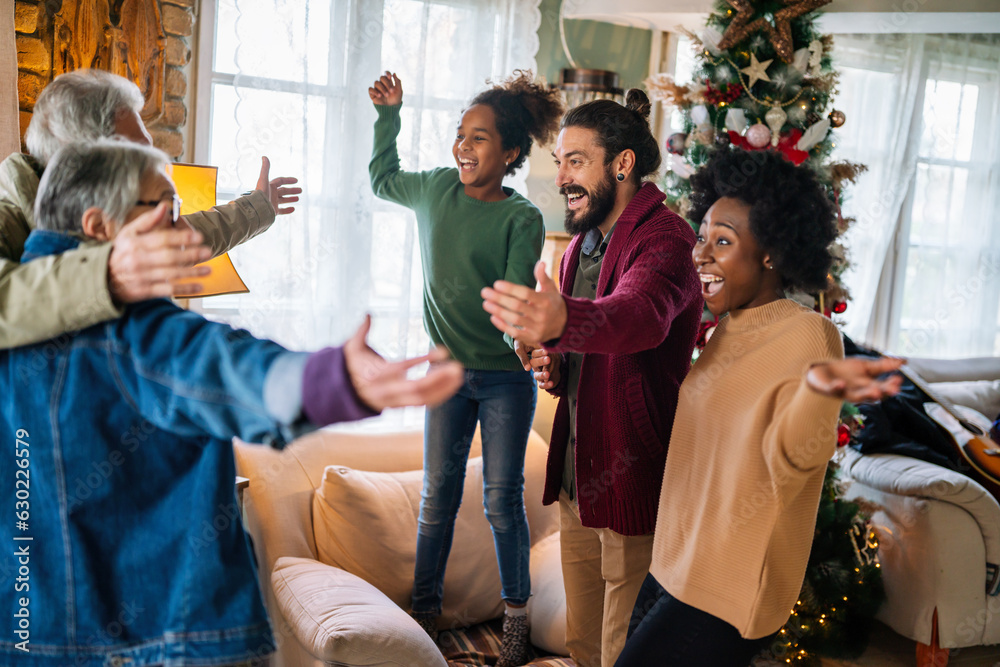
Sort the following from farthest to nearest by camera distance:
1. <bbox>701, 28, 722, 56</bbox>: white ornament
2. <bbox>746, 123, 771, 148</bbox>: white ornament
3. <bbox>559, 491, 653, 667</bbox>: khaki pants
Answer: <bbox>701, 28, 722, 56</bbox>: white ornament, <bbox>746, 123, 771, 148</bbox>: white ornament, <bbox>559, 491, 653, 667</bbox>: khaki pants

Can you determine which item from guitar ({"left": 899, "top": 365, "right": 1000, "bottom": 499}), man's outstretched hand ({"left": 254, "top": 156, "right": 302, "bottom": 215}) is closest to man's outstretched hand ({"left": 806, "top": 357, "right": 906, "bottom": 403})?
man's outstretched hand ({"left": 254, "top": 156, "right": 302, "bottom": 215})

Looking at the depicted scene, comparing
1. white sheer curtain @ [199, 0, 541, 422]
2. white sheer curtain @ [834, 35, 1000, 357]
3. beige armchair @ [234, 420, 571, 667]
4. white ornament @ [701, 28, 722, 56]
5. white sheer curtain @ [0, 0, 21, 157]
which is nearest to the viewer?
beige armchair @ [234, 420, 571, 667]

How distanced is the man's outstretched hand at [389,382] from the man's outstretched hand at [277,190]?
40.3 inches

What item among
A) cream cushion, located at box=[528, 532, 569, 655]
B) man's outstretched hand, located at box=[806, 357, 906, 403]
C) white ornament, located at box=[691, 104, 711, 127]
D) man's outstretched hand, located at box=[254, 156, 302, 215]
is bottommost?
cream cushion, located at box=[528, 532, 569, 655]

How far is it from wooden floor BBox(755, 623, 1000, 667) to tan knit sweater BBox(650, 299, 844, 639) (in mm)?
1571

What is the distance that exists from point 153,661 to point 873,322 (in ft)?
15.3

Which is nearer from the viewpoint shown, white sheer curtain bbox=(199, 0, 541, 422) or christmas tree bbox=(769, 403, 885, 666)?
christmas tree bbox=(769, 403, 885, 666)

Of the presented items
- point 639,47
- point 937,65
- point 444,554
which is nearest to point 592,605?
point 444,554

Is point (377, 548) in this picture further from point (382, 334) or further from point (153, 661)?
point (153, 661)

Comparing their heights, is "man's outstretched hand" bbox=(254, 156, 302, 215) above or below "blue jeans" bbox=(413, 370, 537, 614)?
above

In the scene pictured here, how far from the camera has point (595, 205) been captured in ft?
5.63

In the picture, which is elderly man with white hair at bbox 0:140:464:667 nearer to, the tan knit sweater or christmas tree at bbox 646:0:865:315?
the tan knit sweater

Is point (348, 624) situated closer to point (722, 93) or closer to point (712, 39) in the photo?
point (722, 93)

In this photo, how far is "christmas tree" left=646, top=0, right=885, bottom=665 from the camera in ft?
8.47
